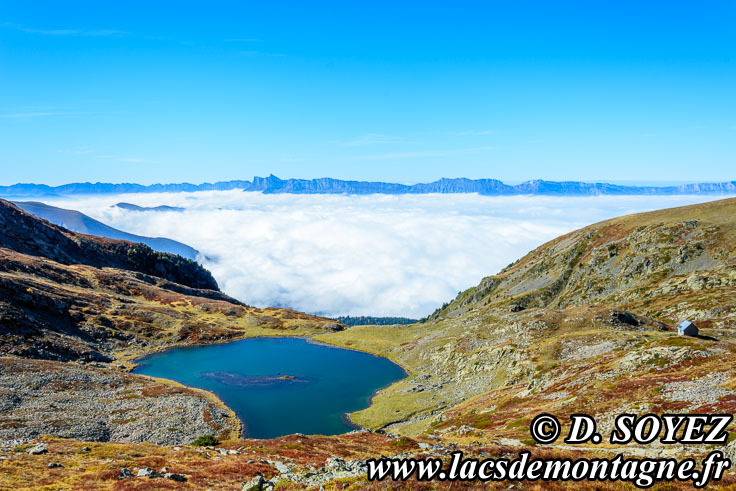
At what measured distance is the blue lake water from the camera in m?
101

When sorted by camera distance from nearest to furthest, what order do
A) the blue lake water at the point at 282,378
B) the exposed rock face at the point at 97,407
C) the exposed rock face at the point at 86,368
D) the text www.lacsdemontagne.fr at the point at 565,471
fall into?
1. the text www.lacsdemontagne.fr at the point at 565,471
2. the exposed rock face at the point at 97,407
3. the exposed rock face at the point at 86,368
4. the blue lake water at the point at 282,378

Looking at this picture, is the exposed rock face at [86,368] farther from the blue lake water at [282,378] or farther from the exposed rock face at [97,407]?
the blue lake water at [282,378]

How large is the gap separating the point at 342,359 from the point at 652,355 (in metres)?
114

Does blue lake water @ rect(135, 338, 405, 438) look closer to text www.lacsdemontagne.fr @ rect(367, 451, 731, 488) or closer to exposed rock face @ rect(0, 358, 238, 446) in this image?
exposed rock face @ rect(0, 358, 238, 446)

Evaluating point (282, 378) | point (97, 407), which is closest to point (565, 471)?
point (97, 407)

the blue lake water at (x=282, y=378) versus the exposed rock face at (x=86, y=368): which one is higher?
the exposed rock face at (x=86, y=368)

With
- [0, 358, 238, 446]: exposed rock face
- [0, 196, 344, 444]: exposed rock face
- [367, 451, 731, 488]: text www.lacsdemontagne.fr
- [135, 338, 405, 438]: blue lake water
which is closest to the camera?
[367, 451, 731, 488]: text www.lacsdemontagne.fr

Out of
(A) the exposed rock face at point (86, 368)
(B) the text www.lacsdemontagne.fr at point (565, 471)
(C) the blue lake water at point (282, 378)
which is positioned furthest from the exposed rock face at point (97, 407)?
(B) the text www.lacsdemontagne.fr at point (565, 471)

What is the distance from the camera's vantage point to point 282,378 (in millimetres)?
133125

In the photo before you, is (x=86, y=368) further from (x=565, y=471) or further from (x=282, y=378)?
(x=565, y=471)

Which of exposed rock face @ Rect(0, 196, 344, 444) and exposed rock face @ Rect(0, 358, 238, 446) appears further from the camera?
exposed rock face @ Rect(0, 196, 344, 444)

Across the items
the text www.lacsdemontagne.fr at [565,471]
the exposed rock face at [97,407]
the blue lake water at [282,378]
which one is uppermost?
the text www.lacsdemontagne.fr at [565,471]

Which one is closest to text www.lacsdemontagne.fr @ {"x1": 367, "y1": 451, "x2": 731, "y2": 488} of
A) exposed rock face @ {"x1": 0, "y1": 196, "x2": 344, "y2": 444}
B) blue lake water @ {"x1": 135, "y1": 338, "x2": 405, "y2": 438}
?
exposed rock face @ {"x1": 0, "y1": 196, "x2": 344, "y2": 444}

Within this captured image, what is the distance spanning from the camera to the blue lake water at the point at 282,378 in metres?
101
